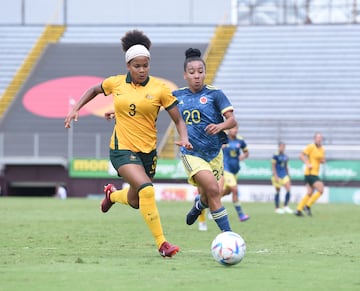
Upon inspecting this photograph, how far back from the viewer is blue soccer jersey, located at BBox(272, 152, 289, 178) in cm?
2912

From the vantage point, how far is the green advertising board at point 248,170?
37406 mm

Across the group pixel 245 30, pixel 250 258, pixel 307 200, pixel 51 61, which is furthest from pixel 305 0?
pixel 250 258

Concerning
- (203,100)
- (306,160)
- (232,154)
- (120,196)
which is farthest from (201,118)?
(306,160)

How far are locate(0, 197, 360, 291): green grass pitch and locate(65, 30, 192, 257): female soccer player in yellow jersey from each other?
0.72m

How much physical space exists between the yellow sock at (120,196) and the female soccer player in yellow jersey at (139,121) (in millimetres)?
676

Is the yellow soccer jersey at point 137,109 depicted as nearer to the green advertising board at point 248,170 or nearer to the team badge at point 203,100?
the team badge at point 203,100

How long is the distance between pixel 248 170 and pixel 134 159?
88.5ft

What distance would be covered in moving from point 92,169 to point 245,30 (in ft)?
41.7

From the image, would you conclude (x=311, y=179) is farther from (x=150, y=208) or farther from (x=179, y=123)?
(x=150, y=208)

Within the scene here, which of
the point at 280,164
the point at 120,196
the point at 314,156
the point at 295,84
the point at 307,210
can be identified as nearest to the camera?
the point at 120,196

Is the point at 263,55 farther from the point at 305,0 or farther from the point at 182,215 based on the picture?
the point at 182,215

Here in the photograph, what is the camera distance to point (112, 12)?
5184 centimetres

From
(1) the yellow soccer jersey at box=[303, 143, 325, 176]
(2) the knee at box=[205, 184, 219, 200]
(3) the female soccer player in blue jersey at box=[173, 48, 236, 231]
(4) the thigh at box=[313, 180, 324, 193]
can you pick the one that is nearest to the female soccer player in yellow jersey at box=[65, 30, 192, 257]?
(2) the knee at box=[205, 184, 219, 200]

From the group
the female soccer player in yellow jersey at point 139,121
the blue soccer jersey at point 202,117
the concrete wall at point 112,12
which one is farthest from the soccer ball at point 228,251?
the concrete wall at point 112,12
